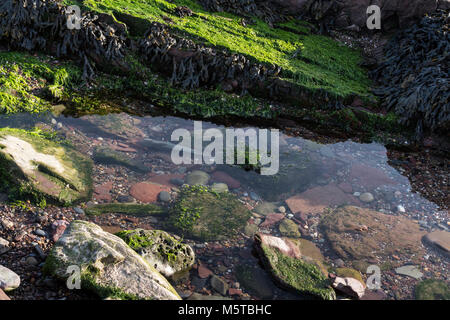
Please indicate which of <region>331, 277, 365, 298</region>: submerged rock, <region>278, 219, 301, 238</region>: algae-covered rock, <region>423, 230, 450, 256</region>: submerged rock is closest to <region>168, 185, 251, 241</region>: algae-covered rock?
<region>278, 219, 301, 238</region>: algae-covered rock

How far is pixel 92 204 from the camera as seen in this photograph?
13.6 feet

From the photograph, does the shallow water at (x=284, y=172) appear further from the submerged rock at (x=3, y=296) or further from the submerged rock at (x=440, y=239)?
the submerged rock at (x=3, y=296)

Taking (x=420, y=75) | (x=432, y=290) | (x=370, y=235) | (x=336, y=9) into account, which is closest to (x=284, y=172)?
(x=370, y=235)

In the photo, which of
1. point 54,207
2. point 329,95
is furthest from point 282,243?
point 329,95

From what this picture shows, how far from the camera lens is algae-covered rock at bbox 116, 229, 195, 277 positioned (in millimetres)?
3357

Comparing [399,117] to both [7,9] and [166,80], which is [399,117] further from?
[7,9]

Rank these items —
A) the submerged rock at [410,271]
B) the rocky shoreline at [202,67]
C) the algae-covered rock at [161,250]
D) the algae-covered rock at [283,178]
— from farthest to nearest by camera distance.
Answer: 1. the rocky shoreline at [202,67]
2. the algae-covered rock at [283,178]
3. the submerged rock at [410,271]
4. the algae-covered rock at [161,250]

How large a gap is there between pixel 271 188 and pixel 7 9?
599cm

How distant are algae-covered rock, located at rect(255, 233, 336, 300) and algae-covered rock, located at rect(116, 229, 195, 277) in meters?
0.86

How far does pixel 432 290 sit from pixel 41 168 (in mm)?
4789

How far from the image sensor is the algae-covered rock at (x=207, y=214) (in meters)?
4.11

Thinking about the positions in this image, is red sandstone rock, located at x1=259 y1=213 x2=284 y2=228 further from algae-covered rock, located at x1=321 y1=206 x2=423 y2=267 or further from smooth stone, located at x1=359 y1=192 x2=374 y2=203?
smooth stone, located at x1=359 y1=192 x2=374 y2=203

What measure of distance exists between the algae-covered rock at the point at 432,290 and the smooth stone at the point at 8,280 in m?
3.98

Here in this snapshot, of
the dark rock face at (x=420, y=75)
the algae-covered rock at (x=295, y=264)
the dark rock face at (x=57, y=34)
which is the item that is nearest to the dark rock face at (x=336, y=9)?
the dark rock face at (x=420, y=75)
